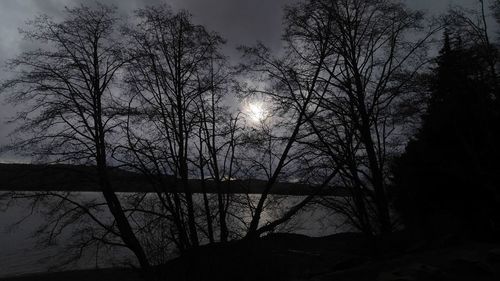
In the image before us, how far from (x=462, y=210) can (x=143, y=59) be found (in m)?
12.6

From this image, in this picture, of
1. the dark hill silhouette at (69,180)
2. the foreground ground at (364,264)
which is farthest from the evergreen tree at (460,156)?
the dark hill silhouette at (69,180)

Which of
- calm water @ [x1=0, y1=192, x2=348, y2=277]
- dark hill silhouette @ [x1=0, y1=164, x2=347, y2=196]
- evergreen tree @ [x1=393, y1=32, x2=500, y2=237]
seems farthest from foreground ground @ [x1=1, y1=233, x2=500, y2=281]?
dark hill silhouette @ [x1=0, y1=164, x2=347, y2=196]

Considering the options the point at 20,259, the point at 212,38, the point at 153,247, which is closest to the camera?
the point at 153,247

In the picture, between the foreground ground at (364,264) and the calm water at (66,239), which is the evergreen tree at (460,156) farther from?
the calm water at (66,239)

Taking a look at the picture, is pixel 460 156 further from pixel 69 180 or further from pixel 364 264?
pixel 69 180

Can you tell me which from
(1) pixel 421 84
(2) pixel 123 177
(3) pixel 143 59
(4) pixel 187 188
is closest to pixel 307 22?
(1) pixel 421 84

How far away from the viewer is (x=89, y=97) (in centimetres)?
1606

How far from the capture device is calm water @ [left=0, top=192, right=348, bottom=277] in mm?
15922

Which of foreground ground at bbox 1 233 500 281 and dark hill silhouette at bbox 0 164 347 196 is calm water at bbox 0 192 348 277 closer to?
dark hill silhouette at bbox 0 164 347 196

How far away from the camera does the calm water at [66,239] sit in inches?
627

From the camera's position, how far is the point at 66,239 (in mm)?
20047

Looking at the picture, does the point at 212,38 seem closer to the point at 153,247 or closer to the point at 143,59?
the point at 143,59

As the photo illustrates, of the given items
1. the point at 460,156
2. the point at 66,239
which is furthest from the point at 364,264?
the point at 66,239

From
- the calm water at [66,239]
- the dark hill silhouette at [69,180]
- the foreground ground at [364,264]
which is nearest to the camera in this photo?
the foreground ground at [364,264]
